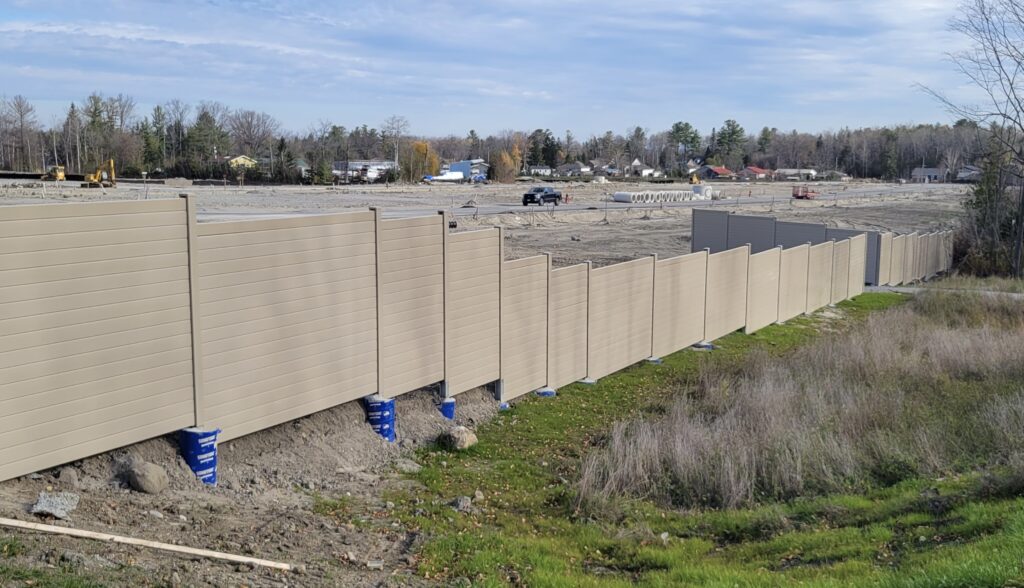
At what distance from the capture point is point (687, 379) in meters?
18.2

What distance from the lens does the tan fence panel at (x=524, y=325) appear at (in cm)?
1527

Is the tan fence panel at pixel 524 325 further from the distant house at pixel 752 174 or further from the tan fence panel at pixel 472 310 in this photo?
the distant house at pixel 752 174

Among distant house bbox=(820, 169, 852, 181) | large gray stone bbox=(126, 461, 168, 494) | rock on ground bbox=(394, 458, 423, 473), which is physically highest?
distant house bbox=(820, 169, 852, 181)

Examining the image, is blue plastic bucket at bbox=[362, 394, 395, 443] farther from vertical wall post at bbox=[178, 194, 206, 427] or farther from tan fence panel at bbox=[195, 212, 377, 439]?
vertical wall post at bbox=[178, 194, 206, 427]

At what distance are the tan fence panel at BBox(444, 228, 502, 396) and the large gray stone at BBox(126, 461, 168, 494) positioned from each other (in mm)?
5366

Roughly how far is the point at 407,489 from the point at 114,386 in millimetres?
3626

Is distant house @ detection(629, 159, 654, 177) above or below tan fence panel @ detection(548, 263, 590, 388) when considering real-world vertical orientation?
above

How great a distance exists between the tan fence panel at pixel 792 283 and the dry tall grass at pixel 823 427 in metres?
6.47

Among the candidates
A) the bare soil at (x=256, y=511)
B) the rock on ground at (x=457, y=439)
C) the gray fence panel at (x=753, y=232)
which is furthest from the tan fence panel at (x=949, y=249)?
the bare soil at (x=256, y=511)

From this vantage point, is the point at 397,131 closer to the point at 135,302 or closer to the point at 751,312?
the point at 751,312

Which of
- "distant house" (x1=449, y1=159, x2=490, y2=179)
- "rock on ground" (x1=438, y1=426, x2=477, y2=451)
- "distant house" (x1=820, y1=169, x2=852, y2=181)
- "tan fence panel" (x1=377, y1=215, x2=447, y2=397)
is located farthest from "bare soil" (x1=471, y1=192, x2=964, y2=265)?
"distant house" (x1=820, y1=169, x2=852, y2=181)

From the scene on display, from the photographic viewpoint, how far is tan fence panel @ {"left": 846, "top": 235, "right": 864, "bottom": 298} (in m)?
31.4

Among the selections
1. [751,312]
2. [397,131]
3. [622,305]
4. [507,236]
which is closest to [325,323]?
[622,305]

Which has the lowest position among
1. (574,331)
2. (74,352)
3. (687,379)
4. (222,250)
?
(687,379)
